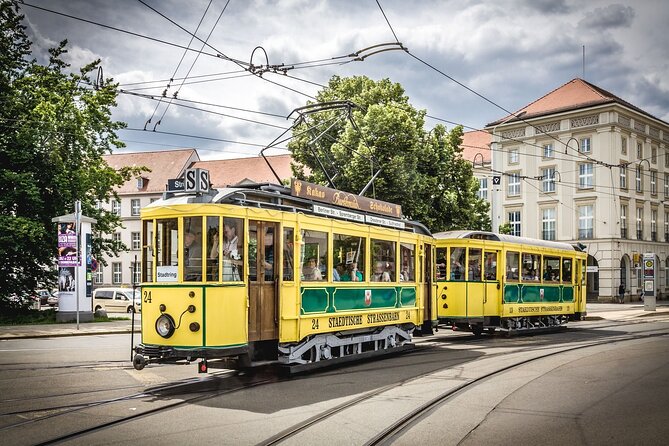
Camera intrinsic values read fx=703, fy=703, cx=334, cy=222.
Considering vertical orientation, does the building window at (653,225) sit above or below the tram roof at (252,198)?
above

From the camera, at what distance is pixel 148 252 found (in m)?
11.0

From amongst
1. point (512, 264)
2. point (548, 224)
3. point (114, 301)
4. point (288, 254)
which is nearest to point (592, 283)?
point (548, 224)

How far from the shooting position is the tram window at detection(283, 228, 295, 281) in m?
11.8

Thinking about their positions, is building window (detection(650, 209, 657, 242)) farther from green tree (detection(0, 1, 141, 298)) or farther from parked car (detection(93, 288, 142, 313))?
green tree (detection(0, 1, 141, 298))

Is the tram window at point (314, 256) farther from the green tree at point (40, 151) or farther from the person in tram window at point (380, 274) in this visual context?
the green tree at point (40, 151)

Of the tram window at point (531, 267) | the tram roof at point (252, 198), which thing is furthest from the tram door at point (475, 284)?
the tram roof at point (252, 198)

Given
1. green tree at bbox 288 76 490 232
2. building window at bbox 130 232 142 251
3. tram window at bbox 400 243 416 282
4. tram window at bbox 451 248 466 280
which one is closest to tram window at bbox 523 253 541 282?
tram window at bbox 451 248 466 280

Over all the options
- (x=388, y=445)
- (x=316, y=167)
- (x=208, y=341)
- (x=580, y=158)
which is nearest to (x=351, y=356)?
(x=208, y=341)

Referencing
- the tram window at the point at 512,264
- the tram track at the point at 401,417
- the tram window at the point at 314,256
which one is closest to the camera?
the tram track at the point at 401,417

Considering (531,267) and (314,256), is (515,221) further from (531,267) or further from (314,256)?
(314,256)

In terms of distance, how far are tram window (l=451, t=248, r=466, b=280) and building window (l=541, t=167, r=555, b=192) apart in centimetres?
3688

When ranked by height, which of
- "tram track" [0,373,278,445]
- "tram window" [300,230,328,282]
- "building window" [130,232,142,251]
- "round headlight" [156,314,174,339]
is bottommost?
"tram track" [0,373,278,445]

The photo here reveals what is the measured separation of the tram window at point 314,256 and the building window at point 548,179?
44280 millimetres

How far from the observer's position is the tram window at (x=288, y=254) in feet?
38.8
